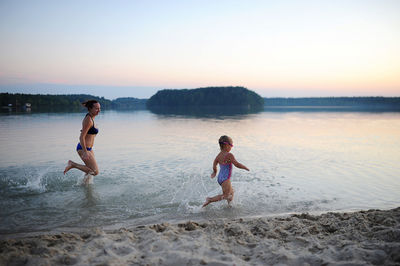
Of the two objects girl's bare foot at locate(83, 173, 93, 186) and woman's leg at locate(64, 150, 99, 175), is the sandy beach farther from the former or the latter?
girl's bare foot at locate(83, 173, 93, 186)

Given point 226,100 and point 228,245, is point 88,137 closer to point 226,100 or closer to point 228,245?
point 228,245

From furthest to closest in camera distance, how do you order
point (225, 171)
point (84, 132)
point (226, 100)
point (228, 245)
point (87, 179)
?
point (226, 100) → point (87, 179) → point (84, 132) → point (225, 171) → point (228, 245)

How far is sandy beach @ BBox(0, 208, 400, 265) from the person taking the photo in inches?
139

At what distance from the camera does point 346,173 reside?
9219 millimetres

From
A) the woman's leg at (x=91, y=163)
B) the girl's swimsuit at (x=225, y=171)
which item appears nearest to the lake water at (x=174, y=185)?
the woman's leg at (x=91, y=163)

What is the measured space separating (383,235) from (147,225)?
3.98 m

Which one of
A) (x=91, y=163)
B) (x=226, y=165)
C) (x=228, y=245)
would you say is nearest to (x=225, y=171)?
(x=226, y=165)

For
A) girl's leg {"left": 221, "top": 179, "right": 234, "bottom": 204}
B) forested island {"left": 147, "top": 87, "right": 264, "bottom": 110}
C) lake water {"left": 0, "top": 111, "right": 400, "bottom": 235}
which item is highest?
forested island {"left": 147, "top": 87, "right": 264, "bottom": 110}

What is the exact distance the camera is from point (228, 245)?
4043mm

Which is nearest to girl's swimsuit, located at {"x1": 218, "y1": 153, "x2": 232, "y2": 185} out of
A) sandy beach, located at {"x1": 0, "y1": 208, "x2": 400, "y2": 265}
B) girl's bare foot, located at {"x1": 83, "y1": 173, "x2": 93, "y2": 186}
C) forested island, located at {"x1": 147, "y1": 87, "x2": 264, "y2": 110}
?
sandy beach, located at {"x1": 0, "y1": 208, "x2": 400, "y2": 265}

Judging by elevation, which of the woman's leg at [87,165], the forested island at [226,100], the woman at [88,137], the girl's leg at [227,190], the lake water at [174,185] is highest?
the forested island at [226,100]

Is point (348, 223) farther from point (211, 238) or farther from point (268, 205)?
point (211, 238)

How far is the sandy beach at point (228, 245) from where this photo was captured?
3.53m

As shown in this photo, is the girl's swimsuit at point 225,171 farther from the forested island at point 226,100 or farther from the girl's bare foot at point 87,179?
the forested island at point 226,100
